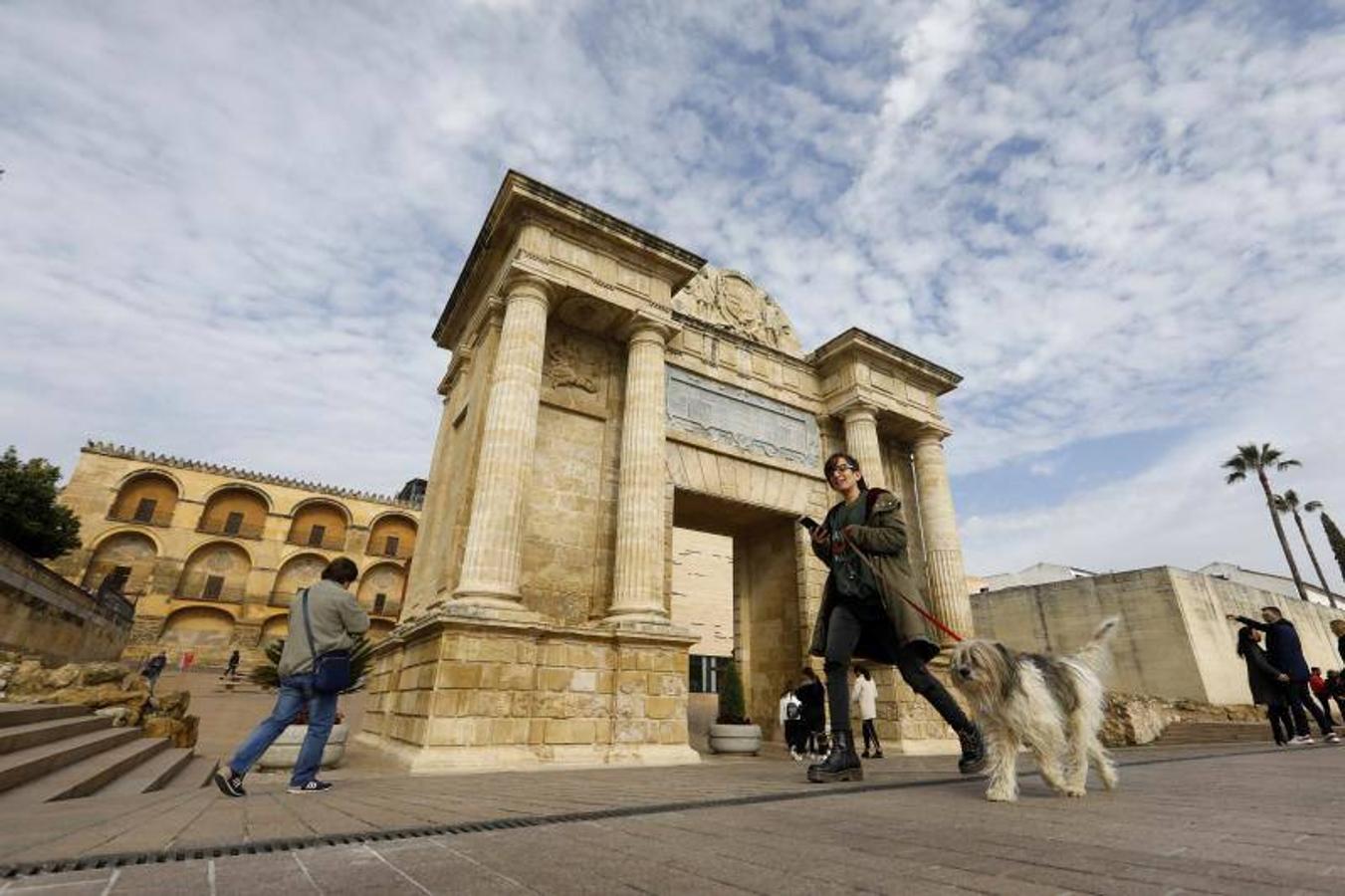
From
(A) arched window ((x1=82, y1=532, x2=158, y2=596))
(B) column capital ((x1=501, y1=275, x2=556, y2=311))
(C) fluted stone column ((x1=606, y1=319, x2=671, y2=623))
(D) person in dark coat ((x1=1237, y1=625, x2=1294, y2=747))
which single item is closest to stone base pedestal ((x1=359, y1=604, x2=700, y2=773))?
(C) fluted stone column ((x1=606, y1=319, x2=671, y2=623))

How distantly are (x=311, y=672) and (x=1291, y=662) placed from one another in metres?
11.5

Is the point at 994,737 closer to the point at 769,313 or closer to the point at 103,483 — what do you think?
the point at 769,313

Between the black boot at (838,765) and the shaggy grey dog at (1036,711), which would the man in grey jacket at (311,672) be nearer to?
the black boot at (838,765)

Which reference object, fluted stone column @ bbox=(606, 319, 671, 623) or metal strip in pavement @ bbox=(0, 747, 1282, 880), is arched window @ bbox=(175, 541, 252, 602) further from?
metal strip in pavement @ bbox=(0, 747, 1282, 880)

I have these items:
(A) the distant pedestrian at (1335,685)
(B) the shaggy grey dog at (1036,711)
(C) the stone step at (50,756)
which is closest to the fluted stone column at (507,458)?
(C) the stone step at (50,756)

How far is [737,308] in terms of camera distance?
13.7 meters

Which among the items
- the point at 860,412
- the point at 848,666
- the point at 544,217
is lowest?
the point at 848,666

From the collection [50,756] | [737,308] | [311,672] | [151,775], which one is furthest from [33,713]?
[737,308]

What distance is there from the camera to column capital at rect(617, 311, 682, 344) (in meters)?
10.7

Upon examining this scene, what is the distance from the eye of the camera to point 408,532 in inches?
1652

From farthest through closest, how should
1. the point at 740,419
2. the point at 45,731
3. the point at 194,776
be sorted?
the point at 740,419
the point at 194,776
the point at 45,731

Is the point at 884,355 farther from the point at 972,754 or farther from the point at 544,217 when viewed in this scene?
the point at 972,754

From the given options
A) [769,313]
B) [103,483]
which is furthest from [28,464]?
[769,313]

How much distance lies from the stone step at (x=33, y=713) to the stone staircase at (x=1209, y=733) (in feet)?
50.5
